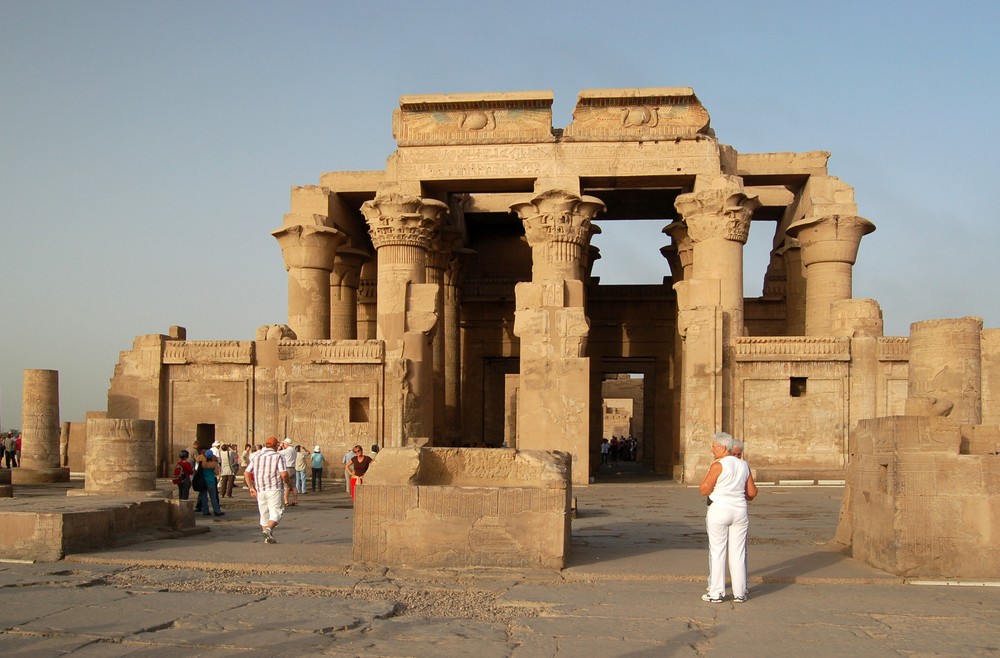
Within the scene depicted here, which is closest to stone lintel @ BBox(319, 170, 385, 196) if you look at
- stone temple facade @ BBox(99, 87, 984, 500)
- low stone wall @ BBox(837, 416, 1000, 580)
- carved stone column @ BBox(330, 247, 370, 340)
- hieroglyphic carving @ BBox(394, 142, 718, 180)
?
stone temple facade @ BBox(99, 87, 984, 500)

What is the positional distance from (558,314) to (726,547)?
1274cm

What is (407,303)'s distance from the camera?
2228cm

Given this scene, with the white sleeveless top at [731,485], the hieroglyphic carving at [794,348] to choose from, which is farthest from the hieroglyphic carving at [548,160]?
the white sleeveless top at [731,485]

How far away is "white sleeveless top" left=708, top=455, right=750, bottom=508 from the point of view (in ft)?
23.0

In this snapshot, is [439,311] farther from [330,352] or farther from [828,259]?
[828,259]

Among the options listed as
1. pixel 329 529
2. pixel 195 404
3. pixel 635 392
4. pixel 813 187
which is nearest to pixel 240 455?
pixel 195 404

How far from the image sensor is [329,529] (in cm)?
1142

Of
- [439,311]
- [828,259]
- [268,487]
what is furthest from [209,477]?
[828,259]

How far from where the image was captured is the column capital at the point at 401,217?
902 inches

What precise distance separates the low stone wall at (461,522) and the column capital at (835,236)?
1721 cm

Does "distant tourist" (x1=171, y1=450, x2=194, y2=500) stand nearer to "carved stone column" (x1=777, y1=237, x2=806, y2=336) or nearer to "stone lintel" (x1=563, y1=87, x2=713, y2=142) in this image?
"stone lintel" (x1=563, y1=87, x2=713, y2=142)

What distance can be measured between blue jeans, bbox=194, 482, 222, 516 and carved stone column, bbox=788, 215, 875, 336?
15.0m

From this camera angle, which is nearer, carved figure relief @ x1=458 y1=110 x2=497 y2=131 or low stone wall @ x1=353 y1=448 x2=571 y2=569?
low stone wall @ x1=353 y1=448 x2=571 y2=569

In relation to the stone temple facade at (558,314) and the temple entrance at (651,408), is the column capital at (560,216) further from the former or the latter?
the temple entrance at (651,408)
